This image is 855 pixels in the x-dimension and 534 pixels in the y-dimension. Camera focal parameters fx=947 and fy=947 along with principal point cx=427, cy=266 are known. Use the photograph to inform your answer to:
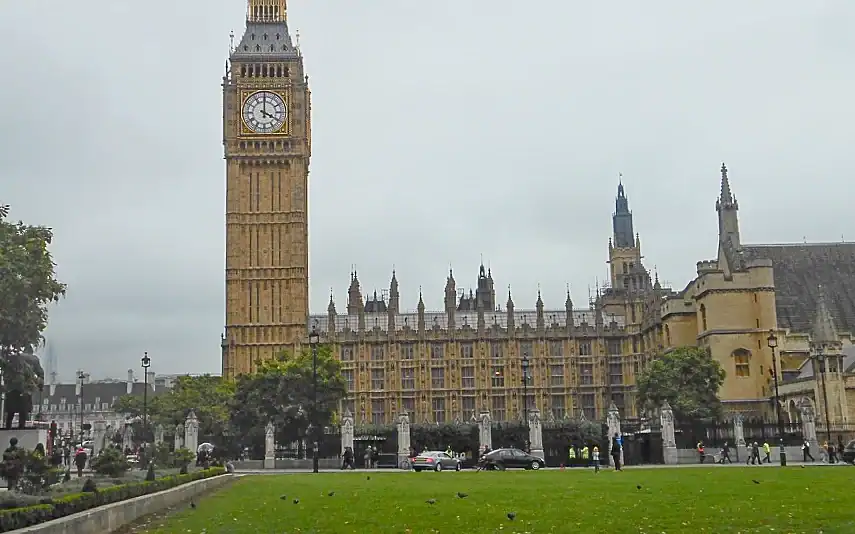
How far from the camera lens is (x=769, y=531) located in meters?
11.6

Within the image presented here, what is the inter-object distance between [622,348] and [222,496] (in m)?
59.6

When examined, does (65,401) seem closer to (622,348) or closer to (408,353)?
(408,353)

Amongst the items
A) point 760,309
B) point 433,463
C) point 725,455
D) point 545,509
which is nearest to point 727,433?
point 725,455

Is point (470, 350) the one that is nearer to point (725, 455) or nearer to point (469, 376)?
point (469, 376)

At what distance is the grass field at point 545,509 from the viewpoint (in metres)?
12.8

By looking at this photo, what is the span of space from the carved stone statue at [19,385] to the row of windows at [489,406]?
4686cm

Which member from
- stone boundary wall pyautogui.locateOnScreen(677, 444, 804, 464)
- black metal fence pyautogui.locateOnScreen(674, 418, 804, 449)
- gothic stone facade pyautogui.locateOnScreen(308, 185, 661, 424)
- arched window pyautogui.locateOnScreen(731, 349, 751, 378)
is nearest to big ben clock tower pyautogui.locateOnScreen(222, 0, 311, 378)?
gothic stone facade pyautogui.locateOnScreen(308, 185, 661, 424)

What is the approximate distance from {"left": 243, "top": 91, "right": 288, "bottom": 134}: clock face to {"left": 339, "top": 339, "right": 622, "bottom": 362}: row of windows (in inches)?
759

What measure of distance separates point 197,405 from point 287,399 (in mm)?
16327

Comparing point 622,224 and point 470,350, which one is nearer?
point 470,350

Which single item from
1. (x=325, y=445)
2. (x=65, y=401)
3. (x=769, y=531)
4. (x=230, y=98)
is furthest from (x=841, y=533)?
(x=65, y=401)

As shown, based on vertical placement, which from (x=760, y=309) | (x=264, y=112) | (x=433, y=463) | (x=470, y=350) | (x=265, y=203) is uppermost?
(x=264, y=112)

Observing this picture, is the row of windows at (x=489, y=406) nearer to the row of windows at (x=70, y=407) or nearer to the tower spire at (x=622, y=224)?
the tower spire at (x=622, y=224)

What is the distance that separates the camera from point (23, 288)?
98.7 feet
